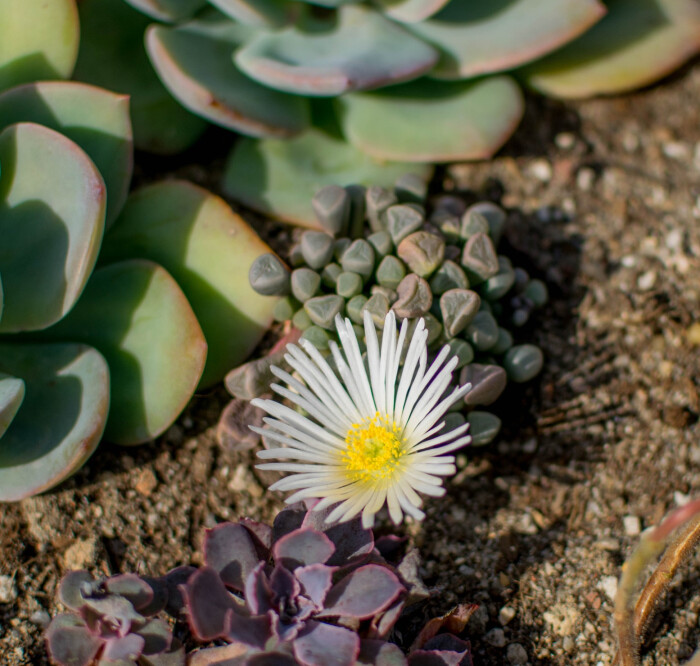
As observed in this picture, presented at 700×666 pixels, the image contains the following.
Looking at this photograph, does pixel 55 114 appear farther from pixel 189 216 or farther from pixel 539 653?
pixel 539 653

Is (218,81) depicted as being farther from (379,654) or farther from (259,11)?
(379,654)

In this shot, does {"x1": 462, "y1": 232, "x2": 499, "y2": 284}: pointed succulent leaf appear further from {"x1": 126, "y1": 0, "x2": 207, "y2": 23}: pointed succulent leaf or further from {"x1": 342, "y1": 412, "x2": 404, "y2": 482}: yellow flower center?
{"x1": 126, "y1": 0, "x2": 207, "y2": 23}: pointed succulent leaf

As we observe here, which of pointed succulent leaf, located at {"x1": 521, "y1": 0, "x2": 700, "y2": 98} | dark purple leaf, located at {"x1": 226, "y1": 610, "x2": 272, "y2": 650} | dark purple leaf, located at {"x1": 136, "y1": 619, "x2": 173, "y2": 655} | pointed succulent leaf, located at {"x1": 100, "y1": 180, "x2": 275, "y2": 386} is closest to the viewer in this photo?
dark purple leaf, located at {"x1": 226, "y1": 610, "x2": 272, "y2": 650}

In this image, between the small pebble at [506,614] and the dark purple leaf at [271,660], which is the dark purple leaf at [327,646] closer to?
the dark purple leaf at [271,660]

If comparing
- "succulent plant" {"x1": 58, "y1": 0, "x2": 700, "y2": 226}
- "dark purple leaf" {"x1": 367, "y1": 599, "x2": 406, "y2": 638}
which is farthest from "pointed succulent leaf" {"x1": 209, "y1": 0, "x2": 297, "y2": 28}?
"dark purple leaf" {"x1": 367, "y1": 599, "x2": 406, "y2": 638}

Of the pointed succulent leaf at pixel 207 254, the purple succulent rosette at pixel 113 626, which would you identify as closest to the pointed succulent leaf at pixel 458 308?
the pointed succulent leaf at pixel 207 254

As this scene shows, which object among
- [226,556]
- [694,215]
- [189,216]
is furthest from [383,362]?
[694,215]

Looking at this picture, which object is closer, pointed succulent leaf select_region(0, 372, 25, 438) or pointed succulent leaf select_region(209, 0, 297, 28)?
pointed succulent leaf select_region(0, 372, 25, 438)

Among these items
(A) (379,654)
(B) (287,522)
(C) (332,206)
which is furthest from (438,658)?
(C) (332,206)
